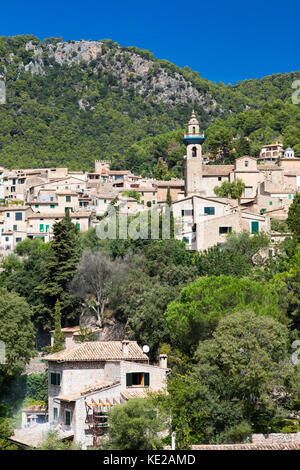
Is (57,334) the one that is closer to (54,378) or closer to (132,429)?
(54,378)

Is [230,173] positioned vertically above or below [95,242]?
above

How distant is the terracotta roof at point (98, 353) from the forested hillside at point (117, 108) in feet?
175

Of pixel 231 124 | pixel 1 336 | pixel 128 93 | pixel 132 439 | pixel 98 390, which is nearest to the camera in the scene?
pixel 132 439

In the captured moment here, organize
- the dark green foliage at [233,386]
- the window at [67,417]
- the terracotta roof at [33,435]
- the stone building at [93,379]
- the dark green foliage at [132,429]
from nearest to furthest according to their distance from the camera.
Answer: the dark green foliage at [132,429] < the dark green foliage at [233,386] < the terracotta roof at [33,435] < the stone building at [93,379] < the window at [67,417]

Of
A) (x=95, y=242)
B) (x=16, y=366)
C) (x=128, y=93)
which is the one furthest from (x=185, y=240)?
(x=128, y=93)

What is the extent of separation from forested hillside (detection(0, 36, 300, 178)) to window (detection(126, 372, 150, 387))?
2187 inches

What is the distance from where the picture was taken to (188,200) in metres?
58.1

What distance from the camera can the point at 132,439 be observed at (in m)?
26.2

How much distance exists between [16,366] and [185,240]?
19.3m

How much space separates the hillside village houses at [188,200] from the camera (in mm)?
54812

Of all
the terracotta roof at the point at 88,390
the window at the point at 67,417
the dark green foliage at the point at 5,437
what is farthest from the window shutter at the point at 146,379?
the dark green foliage at the point at 5,437

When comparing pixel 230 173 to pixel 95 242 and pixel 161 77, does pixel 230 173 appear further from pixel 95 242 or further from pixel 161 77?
pixel 161 77

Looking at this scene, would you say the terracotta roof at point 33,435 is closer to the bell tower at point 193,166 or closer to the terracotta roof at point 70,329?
the terracotta roof at point 70,329

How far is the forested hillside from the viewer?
102 meters
